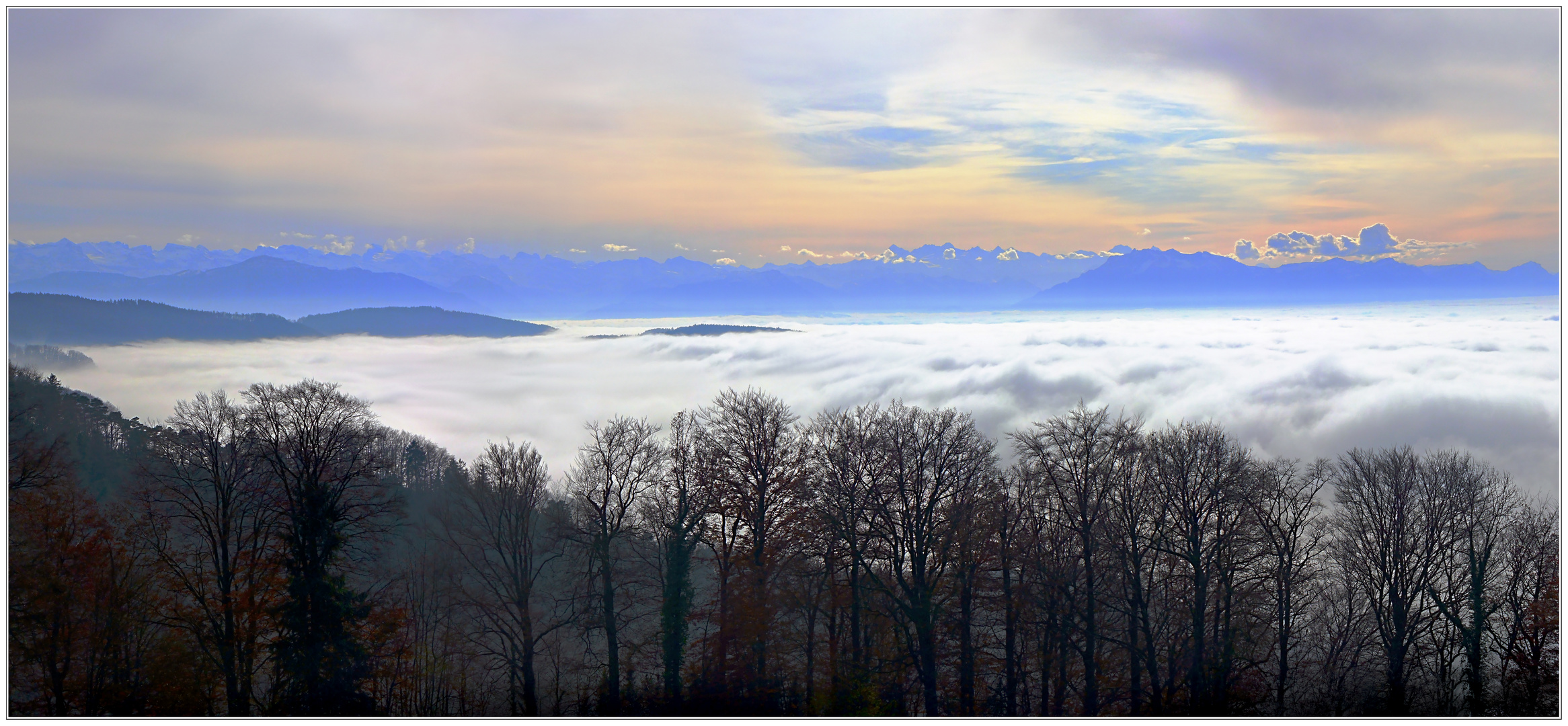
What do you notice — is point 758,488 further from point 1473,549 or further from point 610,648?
point 1473,549

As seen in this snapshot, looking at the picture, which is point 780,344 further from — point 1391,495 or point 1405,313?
point 1391,495

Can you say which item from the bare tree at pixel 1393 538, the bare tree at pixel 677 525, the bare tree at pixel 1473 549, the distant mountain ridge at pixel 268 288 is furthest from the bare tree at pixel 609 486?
the distant mountain ridge at pixel 268 288

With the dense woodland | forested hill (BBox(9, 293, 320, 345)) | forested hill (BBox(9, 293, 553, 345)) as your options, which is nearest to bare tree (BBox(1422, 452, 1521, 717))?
the dense woodland

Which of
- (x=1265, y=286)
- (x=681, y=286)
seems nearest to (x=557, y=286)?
(x=681, y=286)

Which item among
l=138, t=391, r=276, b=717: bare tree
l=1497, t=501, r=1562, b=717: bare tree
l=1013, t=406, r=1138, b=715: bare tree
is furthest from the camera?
l=138, t=391, r=276, b=717: bare tree

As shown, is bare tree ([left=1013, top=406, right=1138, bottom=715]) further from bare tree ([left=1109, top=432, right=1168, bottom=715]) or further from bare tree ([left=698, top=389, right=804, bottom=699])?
bare tree ([left=698, top=389, right=804, bottom=699])
